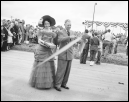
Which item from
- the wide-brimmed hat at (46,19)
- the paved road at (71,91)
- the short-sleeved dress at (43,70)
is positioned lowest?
the paved road at (71,91)

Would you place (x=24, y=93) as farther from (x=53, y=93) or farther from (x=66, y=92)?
(x=66, y=92)

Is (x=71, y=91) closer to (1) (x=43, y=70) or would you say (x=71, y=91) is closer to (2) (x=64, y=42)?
(1) (x=43, y=70)

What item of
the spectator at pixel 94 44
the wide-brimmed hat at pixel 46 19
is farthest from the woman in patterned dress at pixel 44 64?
the spectator at pixel 94 44

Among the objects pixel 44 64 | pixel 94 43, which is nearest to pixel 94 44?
pixel 94 43

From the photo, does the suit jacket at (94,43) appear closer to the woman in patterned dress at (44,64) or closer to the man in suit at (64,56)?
the man in suit at (64,56)

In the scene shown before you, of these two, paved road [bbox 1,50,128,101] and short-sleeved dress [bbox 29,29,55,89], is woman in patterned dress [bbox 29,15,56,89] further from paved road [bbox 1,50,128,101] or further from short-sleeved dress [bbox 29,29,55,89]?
paved road [bbox 1,50,128,101]

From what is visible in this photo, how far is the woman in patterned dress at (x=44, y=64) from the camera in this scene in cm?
412

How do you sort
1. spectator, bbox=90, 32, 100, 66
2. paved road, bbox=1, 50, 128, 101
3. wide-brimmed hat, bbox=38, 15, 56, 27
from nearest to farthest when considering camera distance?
paved road, bbox=1, 50, 128, 101, wide-brimmed hat, bbox=38, 15, 56, 27, spectator, bbox=90, 32, 100, 66

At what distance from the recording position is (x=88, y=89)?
477 cm

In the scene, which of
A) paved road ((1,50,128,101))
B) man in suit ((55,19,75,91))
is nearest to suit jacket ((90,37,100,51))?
paved road ((1,50,128,101))

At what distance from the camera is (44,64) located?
4.15 m

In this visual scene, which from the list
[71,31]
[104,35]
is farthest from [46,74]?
[104,35]

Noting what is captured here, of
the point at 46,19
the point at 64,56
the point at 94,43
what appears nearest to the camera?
the point at 64,56

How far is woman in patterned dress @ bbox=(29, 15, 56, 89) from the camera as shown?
4117 millimetres
